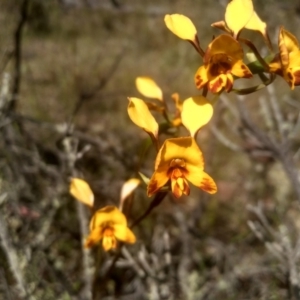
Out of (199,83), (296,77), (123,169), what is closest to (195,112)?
(199,83)

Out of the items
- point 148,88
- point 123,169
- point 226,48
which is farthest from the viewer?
point 123,169

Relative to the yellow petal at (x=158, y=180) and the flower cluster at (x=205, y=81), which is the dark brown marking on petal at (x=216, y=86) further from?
the yellow petal at (x=158, y=180)

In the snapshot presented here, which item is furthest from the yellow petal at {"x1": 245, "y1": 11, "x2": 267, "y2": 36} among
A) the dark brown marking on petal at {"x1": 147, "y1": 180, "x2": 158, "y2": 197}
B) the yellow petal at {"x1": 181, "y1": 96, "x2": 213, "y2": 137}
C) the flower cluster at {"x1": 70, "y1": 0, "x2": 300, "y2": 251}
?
the dark brown marking on petal at {"x1": 147, "y1": 180, "x2": 158, "y2": 197}

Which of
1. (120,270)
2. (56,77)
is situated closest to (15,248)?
(120,270)

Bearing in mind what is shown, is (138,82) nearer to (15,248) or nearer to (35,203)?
(15,248)

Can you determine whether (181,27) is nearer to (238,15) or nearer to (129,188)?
(238,15)

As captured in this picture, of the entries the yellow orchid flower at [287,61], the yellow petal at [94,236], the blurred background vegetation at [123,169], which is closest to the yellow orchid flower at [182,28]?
the yellow orchid flower at [287,61]
